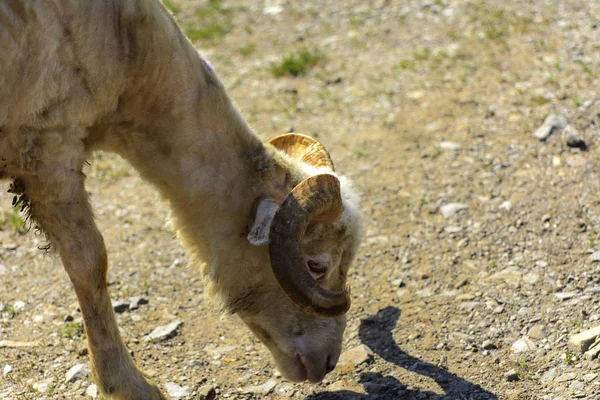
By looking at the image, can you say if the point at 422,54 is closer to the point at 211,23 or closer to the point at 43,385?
the point at 211,23

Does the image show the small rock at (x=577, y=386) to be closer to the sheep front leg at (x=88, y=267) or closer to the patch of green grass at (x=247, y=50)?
the sheep front leg at (x=88, y=267)

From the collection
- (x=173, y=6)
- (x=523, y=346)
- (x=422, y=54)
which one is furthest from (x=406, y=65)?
(x=523, y=346)

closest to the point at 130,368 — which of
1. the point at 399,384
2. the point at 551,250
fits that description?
the point at 399,384

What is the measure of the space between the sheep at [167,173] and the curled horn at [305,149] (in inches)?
0.5

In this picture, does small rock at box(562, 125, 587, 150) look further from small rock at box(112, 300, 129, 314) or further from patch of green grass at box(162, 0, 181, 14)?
patch of green grass at box(162, 0, 181, 14)

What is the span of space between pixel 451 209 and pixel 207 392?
112 inches

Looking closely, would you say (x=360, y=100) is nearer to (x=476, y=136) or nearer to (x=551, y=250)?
(x=476, y=136)

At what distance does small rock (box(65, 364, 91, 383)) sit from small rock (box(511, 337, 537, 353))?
269cm

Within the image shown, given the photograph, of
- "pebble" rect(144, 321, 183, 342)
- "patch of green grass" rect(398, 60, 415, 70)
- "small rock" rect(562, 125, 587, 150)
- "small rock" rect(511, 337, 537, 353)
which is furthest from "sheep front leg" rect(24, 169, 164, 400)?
"patch of green grass" rect(398, 60, 415, 70)

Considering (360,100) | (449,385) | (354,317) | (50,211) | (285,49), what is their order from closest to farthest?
1. (50,211)
2. (449,385)
3. (354,317)
4. (360,100)
5. (285,49)

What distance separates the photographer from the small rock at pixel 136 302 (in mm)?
6145

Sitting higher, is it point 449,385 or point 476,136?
point 449,385

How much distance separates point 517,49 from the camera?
926cm

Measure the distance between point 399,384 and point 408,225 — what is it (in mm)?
2040
